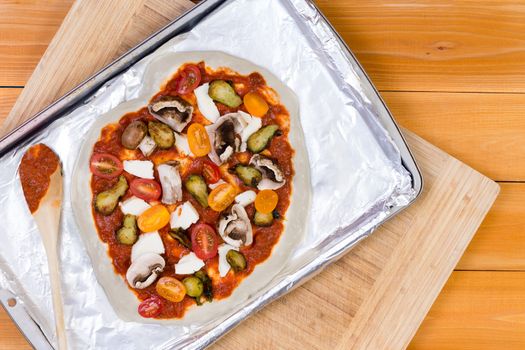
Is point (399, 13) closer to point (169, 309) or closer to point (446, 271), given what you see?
point (446, 271)

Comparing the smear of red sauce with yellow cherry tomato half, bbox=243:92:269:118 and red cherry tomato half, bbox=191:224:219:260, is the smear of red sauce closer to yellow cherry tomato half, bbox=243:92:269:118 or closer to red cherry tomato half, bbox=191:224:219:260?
red cherry tomato half, bbox=191:224:219:260

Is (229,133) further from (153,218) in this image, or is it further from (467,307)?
(467,307)

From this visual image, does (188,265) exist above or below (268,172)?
below

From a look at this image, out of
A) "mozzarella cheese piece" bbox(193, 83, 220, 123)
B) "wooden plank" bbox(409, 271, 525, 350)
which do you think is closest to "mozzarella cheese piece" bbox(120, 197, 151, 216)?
"mozzarella cheese piece" bbox(193, 83, 220, 123)

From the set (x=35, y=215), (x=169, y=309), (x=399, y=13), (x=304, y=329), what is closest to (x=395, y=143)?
(x=399, y=13)

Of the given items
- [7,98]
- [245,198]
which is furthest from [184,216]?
[7,98]
